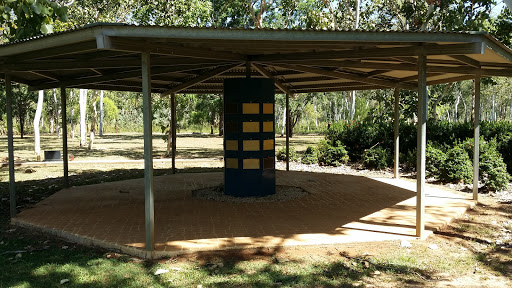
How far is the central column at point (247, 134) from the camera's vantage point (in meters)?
8.90

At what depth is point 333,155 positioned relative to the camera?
15.7 metres

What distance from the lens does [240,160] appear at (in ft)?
29.4

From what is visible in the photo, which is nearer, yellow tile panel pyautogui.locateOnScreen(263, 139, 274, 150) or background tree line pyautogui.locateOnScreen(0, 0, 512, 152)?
background tree line pyautogui.locateOnScreen(0, 0, 512, 152)

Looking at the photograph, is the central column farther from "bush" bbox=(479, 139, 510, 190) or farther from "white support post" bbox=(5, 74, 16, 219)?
"bush" bbox=(479, 139, 510, 190)

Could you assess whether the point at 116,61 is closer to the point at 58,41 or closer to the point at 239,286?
the point at 58,41

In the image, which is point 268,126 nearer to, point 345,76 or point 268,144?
point 268,144

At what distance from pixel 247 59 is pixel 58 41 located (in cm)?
364

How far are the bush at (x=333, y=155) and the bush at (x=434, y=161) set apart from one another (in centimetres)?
369

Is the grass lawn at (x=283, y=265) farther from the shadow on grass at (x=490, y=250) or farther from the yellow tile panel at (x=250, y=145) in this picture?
the yellow tile panel at (x=250, y=145)

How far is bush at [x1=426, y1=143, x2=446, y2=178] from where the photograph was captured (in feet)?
37.9

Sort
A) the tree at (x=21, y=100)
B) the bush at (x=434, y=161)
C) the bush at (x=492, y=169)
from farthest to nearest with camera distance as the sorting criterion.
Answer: the tree at (x=21, y=100) → the bush at (x=434, y=161) → the bush at (x=492, y=169)

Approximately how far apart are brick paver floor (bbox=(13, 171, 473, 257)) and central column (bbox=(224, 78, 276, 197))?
0.72 m

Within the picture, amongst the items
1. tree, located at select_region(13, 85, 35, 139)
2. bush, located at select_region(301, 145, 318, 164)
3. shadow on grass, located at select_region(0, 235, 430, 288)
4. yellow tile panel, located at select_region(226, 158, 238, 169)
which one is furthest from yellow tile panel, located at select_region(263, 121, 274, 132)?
tree, located at select_region(13, 85, 35, 139)

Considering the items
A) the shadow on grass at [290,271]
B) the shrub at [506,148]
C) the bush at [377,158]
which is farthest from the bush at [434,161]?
the shadow on grass at [290,271]
